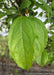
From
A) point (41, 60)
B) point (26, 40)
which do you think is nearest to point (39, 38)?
point (26, 40)

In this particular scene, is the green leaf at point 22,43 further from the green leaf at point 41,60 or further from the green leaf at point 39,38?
the green leaf at point 41,60

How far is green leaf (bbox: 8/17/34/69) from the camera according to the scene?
10.7 inches

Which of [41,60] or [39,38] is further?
[41,60]

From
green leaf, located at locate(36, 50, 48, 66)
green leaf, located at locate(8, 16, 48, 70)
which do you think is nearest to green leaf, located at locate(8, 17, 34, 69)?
green leaf, located at locate(8, 16, 48, 70)

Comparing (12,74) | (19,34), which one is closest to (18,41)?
(19,34)

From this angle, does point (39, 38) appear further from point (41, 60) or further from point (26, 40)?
point (41, 60)

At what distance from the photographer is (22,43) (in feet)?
0.95

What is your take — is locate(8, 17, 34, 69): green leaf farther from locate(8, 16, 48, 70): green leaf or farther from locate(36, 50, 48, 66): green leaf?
locate(36, 50, 48, 66): green leaf

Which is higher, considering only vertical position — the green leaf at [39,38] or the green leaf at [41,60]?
the green leaf at [39,38]

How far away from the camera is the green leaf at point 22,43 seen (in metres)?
0.27

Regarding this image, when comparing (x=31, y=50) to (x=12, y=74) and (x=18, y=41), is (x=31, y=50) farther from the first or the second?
(x=12, y=74)

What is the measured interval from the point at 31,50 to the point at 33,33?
0.12 feet

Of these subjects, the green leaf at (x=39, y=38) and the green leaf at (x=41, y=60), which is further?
the green leaf at (x=41, y=60)

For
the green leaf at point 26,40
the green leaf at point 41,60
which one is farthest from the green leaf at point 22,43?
the green leaf at point 41,60
